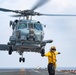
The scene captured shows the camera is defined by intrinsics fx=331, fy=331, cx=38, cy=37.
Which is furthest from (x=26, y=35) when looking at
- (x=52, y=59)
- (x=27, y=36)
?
(x=52, y=59)

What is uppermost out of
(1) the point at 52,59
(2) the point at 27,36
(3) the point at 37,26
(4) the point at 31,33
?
(3) the point at 37,26

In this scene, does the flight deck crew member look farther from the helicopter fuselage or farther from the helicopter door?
the helicopter door

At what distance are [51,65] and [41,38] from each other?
49.9ft

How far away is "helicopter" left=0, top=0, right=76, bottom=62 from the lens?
3609 cm

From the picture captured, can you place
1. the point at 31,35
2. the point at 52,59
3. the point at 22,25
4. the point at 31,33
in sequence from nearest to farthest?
the point at 52,59 → the point at 31,35 → the point at 31,33 → the point at 22,25

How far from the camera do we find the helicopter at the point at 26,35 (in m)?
36.1

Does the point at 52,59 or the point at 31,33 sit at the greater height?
the point at 31,33

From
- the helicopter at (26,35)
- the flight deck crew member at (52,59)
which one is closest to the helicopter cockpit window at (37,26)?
the helicopter at (26,35)

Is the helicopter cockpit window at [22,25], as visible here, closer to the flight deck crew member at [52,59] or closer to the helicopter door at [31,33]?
the helicopter door at [31,33]

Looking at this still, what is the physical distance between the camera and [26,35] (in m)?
36.3

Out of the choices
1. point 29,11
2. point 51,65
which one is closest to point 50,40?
point 29,11

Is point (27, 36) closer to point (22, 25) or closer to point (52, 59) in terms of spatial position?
point (22, 25)

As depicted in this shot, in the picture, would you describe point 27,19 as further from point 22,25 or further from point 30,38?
point 30,38

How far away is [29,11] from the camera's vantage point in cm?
3791
